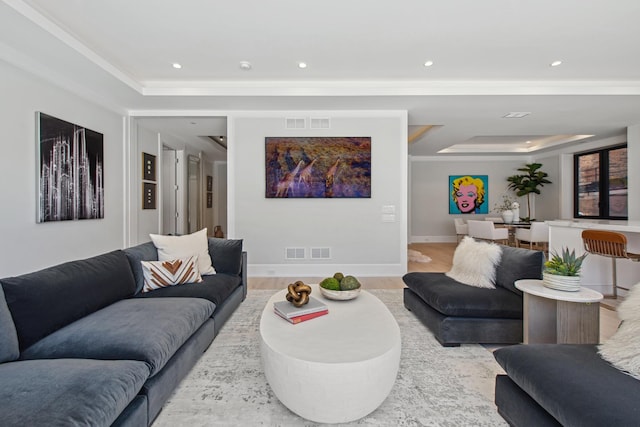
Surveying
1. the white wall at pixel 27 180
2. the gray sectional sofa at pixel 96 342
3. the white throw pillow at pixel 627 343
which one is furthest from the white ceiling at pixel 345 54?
the white throw pillow at pixel 627 343

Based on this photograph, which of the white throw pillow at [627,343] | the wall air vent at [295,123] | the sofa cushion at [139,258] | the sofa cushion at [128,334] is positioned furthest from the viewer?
the wall air vent at [295,123]

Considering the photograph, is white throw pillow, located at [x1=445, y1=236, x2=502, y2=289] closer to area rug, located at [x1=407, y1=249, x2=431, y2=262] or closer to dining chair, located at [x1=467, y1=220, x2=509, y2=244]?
area rug, located at [x1=407, y1=249, x2=431, y2=262]

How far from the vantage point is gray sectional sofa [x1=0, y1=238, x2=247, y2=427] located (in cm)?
103

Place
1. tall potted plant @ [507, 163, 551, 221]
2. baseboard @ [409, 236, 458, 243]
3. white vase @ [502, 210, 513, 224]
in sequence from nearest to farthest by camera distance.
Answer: white vase @ [502, 210, 513, 224] → tall potted plant @ [507, 163, 551, 221] → baseboard @ [409, 236, 458, 243]

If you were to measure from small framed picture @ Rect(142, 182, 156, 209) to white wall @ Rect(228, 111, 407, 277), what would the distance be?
5.44 feet

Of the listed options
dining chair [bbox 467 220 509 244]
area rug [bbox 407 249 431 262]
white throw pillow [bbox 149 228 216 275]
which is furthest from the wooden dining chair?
white throw pillow [bbox 149 228 216 275]

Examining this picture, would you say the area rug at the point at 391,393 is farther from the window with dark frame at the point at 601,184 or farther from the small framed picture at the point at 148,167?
the window with dark frame at the point at 601,184

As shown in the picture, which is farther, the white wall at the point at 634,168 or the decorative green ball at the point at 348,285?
the white wall at the point at 634,168

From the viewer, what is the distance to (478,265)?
2.57 meters

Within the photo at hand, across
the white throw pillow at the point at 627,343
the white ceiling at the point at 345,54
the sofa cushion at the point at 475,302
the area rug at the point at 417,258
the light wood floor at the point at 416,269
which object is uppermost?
the white ceiling at the point at 345,54

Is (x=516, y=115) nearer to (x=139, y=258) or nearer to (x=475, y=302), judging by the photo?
(x=475, y=302)

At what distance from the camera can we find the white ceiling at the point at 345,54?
244cm

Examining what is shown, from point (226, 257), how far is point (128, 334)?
1571 mm

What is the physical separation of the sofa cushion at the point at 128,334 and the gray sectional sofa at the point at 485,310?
1829mm
